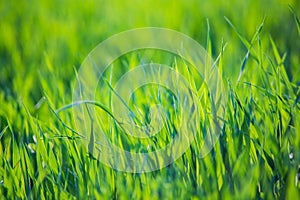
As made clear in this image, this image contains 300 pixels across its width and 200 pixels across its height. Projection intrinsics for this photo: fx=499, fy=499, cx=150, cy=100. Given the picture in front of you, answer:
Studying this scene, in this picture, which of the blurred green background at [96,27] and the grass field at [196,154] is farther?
the blurred green background at [96,27]

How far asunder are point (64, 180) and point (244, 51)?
1.10 metres

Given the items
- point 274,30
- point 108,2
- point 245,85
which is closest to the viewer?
point 245,85

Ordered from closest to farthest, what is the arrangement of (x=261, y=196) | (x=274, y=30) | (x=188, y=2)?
(x=261, y=196) < (x=274, y=30) < (x=188, y=2)

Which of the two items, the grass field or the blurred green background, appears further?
the blurred green background

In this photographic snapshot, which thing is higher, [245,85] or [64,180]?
[245,85]

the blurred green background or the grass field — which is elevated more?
the blurred green background

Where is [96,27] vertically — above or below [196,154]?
above

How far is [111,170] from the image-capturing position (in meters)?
1.17

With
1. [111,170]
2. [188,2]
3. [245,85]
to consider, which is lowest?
[111,170]

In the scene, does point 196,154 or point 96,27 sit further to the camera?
point 96,27

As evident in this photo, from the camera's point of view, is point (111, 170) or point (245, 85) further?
point (245, 85)

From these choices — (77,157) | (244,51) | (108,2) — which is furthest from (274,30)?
(77,157)

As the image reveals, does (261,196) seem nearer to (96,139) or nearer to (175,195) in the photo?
(175,195)

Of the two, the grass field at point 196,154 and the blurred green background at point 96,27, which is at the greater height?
the blurred green background at point 96,27
